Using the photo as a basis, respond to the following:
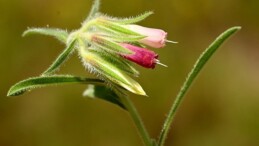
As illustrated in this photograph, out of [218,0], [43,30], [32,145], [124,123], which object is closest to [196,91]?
[124,123]

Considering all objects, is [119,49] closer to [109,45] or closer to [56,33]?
[109,45]

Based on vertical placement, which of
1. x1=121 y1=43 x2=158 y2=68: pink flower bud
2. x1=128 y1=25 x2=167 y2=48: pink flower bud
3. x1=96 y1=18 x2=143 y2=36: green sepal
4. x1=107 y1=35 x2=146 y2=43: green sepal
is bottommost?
x1=121 y1=43 x2=158 y2=68: pink flower bud

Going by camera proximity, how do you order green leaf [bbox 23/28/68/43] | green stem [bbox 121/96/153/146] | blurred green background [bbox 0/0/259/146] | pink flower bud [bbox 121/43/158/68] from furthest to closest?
blurred green background [bbox 0/0/259/146]
green leaf [bbox 23/28/68/43]
green stem [bbox 121/96/153/146]
pink flower bud [bbox 121/43/158/68]

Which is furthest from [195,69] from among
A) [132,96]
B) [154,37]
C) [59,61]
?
[132,96]

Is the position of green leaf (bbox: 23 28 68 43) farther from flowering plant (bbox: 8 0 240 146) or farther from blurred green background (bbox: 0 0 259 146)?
blurred green background (bbox: 0 0 259 146)

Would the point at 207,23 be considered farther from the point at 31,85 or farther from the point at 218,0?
the point at 31,85

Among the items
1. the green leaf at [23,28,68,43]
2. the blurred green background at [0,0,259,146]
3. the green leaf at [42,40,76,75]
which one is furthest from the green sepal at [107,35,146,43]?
the blurred green background at [0,0,259,146]
